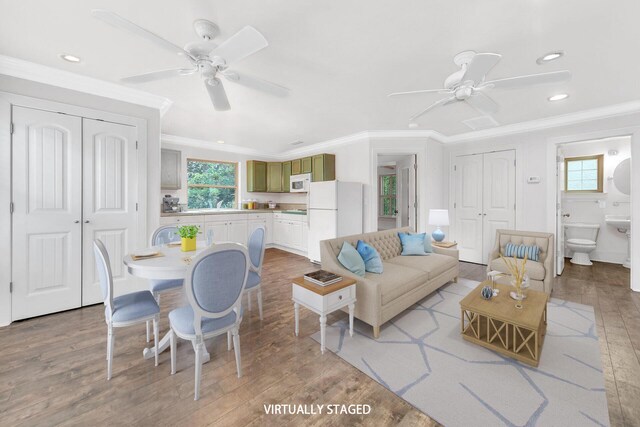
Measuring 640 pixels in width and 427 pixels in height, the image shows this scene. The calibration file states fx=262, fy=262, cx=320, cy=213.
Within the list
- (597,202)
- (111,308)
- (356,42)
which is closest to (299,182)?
(356,42)

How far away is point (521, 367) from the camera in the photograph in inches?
77.2

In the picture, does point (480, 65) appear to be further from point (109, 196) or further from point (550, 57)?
point (109, 196)

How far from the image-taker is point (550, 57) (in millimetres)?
2287

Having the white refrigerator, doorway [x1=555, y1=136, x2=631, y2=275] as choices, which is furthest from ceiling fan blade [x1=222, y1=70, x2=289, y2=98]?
doorway [x1=555, y1=136, x2=631, y2=275]

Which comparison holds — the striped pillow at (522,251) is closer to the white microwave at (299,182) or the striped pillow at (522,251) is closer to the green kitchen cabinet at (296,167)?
the white microwave at (299,182)

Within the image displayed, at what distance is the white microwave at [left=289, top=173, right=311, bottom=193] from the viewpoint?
19.2 feet

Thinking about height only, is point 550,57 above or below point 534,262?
above

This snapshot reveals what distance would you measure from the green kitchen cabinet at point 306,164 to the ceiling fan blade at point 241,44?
4.10 metres

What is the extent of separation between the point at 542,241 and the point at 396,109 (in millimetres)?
2691

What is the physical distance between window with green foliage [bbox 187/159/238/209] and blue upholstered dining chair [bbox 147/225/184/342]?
3.03 m

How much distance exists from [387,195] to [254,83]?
5.76 meters

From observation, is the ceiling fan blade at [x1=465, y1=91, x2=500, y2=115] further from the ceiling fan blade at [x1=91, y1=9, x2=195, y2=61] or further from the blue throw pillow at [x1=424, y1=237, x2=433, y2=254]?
the ceiling fan blade at [x1=91, y1=9, x2=195, y2=61]

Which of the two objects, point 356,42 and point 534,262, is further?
point 534,262

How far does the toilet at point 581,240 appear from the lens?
4.76 metres
